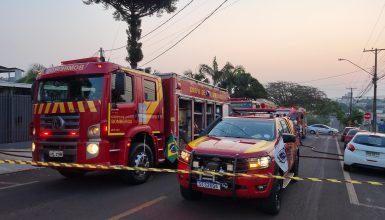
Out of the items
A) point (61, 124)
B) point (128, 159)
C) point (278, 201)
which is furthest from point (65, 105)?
point (278, 201)

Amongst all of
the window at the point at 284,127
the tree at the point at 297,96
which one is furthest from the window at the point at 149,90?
the tree at the point at 297,96

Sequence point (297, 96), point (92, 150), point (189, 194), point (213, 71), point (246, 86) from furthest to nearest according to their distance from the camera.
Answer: point (297, 96) < point (246, 86) < point (213, 71) < point (92, 150) < point (189, 194)

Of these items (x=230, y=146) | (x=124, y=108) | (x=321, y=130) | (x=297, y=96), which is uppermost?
(x=297, y=96)

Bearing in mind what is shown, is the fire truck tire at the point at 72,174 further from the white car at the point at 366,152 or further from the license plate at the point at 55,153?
the white car at the point at 366,152

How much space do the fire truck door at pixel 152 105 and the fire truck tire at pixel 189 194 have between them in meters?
2.56

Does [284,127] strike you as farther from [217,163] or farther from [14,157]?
[14,157]

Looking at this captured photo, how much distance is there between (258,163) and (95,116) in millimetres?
3604

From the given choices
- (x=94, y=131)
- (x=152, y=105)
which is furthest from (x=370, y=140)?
(x=94, y=131)

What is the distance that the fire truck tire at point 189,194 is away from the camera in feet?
23.2

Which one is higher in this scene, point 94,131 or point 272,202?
point 94,131

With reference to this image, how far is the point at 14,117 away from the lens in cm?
1867

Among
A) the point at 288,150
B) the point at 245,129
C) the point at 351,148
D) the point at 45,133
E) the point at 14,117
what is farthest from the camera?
the point at 14,117

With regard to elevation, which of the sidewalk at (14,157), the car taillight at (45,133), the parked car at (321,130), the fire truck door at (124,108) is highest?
the fire truck door at (124,108)

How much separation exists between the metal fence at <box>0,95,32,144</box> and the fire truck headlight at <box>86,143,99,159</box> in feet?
40.3
